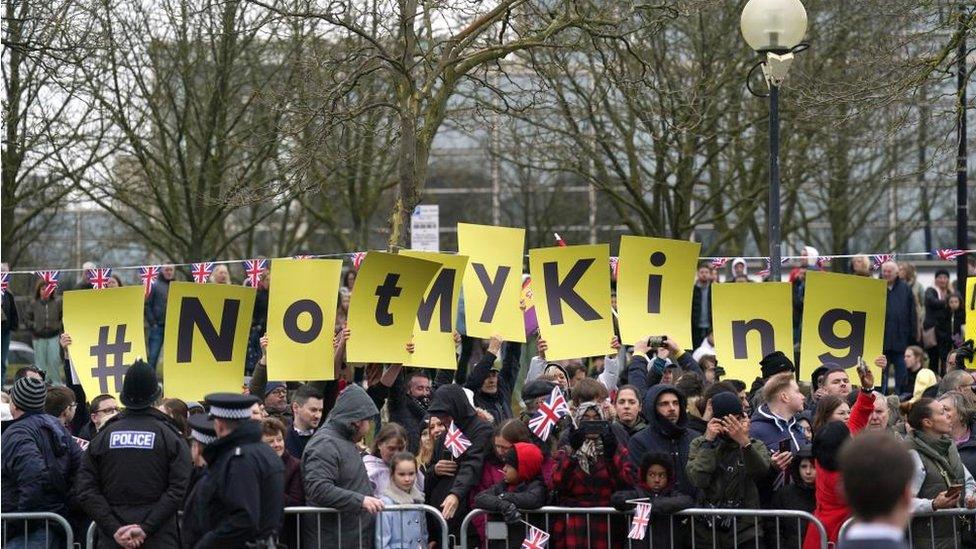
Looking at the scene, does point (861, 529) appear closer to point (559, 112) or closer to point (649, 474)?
point (649, 474)

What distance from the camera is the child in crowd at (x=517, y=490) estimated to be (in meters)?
10.5

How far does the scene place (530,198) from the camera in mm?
43812

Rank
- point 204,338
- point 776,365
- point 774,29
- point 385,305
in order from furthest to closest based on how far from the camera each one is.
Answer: point 774,29, point 204,338, point 385,305, point 776,365

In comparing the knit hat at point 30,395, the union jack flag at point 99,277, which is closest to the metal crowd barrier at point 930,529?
the knit hat at point 30,395

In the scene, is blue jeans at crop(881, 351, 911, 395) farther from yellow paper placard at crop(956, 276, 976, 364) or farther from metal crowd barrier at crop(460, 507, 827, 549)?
metal crowd barrier at crop(460, 507, 827, 549)

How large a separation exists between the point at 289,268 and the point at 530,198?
102 feet

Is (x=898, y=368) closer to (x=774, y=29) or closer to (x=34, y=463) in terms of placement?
(x=774, y=29)

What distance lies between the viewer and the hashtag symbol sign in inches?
527

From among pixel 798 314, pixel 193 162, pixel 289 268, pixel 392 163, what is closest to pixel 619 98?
pixel 392 163

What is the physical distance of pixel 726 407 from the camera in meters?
10.1

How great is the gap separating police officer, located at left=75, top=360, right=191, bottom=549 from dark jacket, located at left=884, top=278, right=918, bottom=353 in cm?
1039

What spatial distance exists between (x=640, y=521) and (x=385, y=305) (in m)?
3.16

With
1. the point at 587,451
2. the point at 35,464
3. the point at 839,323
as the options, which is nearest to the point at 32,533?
the point at 35,464

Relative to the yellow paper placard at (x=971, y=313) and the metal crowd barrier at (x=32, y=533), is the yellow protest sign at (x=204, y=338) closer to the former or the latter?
the metal crowd barrier at (x=32, y=533)
